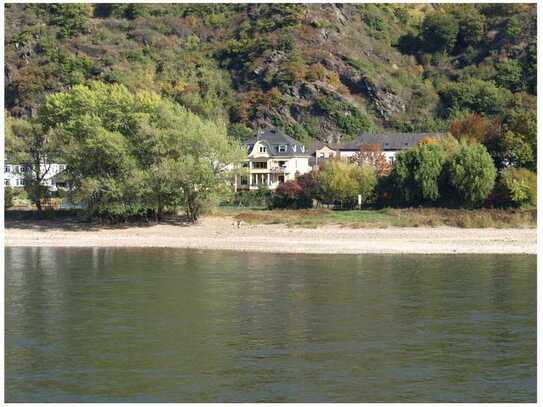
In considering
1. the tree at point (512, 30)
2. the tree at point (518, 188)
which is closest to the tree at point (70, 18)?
the tree at point (512, 30)

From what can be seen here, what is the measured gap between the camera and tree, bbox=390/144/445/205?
228 feet

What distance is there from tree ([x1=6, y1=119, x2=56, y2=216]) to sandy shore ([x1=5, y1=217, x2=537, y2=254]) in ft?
12.7

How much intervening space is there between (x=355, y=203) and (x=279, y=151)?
2383cm

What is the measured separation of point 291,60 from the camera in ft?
411

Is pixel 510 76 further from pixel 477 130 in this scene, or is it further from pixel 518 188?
pixel 518 188

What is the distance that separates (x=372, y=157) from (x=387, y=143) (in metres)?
9.61

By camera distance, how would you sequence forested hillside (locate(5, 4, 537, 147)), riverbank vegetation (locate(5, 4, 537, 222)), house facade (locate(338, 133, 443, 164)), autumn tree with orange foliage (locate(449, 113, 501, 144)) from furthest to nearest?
1. forested hillside (locate(5, 4, 537, 147))
2. house facade (locate(338, 133, 443, 164))
3. autumn tree with orange foliage (locate(449, 113, 501, 144))
4. riverbank vegetation (locate(5, 4, 537, 222))

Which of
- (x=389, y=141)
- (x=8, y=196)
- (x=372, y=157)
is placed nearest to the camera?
(x=8, y=196)

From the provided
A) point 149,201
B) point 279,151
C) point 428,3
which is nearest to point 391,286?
point 149,201

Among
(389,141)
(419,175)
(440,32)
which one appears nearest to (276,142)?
(389,141)

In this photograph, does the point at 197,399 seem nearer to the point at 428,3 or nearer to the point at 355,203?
the point at 355,203

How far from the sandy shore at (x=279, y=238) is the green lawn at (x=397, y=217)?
1396 mm

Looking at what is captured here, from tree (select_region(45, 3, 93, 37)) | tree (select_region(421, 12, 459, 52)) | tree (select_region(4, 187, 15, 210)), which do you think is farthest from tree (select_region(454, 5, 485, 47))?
tree (select_region(4, 187, 15, 210))

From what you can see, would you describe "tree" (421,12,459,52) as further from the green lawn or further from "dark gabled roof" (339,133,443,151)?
the green lawn
